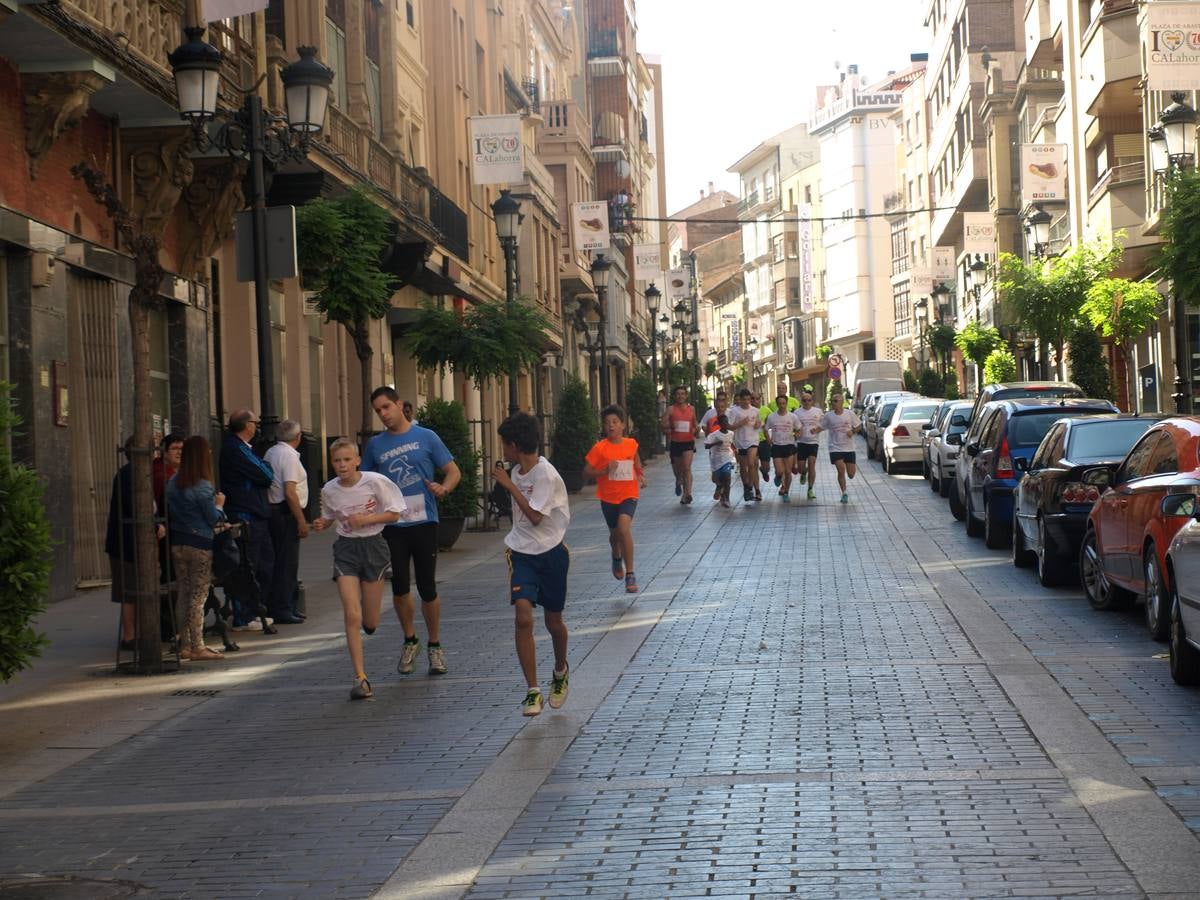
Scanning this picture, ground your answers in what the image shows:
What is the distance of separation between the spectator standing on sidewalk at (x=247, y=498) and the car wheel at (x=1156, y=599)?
6765mm

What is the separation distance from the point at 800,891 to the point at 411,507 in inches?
236

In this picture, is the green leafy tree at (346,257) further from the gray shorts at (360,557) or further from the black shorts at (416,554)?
the gray shorts at (360,557)

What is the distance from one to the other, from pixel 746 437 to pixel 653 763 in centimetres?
2105

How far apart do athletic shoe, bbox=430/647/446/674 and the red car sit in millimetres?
4361

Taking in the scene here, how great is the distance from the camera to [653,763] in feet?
25.8

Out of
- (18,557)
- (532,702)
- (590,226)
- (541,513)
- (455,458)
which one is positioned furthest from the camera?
(590,226)

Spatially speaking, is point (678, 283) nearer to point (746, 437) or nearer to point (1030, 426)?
point (746, 437)

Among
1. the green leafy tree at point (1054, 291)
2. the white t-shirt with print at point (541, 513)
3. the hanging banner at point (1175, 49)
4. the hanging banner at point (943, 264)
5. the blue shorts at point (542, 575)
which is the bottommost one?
the blue shorts at point (542, 575)

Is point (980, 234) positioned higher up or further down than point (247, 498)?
higher up

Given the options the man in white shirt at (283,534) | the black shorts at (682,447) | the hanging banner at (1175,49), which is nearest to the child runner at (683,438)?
the black shorts at (682,447)

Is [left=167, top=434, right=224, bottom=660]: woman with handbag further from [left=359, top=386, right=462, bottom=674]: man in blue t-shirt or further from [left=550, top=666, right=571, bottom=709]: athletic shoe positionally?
[left=550, top=666, right=571, bottom=709]: athletic shoe

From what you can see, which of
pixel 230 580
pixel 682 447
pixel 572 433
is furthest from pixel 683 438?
pixel 230 580

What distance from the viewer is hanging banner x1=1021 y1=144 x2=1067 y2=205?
145ft

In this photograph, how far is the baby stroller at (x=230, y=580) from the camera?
13.5 metres
